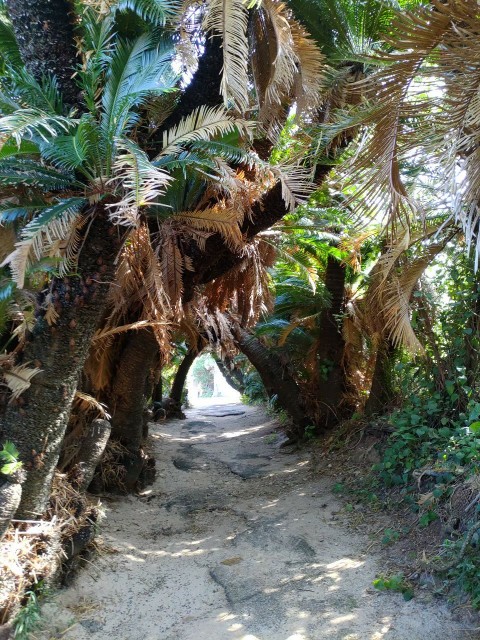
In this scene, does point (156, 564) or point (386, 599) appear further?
point (156, 564)

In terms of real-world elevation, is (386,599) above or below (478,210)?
below

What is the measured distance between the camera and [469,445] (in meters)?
4.65

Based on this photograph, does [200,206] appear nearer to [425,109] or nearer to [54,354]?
[54,354]

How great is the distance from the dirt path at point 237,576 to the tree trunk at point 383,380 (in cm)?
133

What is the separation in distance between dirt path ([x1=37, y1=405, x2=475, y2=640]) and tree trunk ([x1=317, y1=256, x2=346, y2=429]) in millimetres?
1438

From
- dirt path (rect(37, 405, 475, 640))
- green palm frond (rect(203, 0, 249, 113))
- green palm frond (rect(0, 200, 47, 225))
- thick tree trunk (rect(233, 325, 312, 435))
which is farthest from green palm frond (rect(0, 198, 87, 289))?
thick tree trunk (rect(233, 325, 312, 435))

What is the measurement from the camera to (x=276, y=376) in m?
9.50

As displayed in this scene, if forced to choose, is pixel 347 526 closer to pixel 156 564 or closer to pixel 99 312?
pixel 156 564

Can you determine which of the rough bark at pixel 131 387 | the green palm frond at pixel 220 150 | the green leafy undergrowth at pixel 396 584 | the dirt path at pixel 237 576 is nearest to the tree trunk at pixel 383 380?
the dirt path at pixel 237 576

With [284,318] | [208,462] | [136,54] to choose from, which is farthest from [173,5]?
[208,462]

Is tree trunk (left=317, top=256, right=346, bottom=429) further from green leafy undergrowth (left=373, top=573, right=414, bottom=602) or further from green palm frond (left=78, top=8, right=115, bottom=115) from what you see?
green palm frond (left=78, top=8, right=115, bottom=115)

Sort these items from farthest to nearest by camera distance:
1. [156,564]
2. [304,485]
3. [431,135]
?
1. [304,485]
2. [156,564]
3. [431,135]

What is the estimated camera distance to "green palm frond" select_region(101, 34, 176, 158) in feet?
12.4

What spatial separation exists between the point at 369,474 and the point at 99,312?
4.05 m
